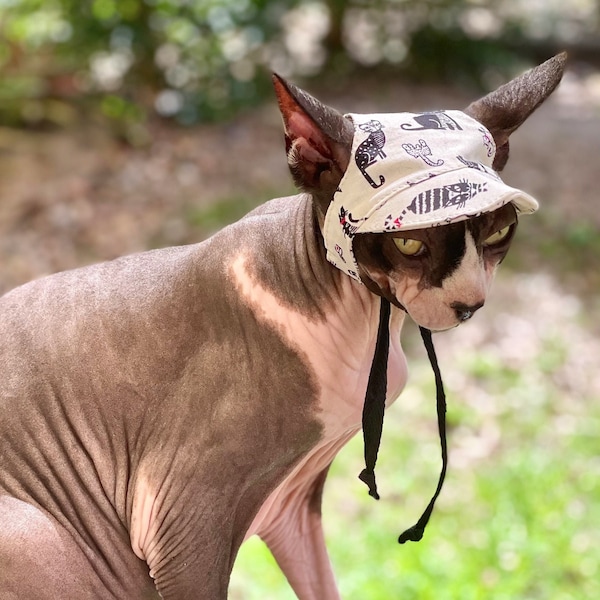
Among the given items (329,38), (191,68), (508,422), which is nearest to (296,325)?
(508,422)

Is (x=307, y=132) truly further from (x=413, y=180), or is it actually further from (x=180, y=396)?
(x=180, y=396)

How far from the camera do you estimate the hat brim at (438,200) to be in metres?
0.77

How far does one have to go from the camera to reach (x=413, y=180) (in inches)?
31.5

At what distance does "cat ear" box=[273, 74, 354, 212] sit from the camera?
32.6 inches

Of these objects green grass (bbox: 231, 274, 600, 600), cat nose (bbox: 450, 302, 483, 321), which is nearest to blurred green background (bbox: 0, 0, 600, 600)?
green grass (bbox: 231, 274, 600, 600)

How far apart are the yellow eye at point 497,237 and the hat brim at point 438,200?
0.06 meters

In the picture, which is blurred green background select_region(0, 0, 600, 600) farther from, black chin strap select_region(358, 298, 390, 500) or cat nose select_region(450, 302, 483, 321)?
cat nose select_region(450, 302, 483, 321)

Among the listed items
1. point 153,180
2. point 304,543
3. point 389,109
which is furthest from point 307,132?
point 389,109

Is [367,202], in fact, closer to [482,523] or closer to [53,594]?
[53,594]

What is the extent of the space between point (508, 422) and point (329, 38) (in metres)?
3.12

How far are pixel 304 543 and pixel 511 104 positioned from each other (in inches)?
26.5

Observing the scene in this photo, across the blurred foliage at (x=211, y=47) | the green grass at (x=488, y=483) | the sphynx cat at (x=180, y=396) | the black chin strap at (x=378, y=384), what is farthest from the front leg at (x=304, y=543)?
the blurred foliage at (x=211, y=47)

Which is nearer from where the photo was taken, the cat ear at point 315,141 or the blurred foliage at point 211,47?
the cat ear at point 315,141

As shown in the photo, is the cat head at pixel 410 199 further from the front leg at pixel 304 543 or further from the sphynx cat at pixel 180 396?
the front leg at pixel 304 543
